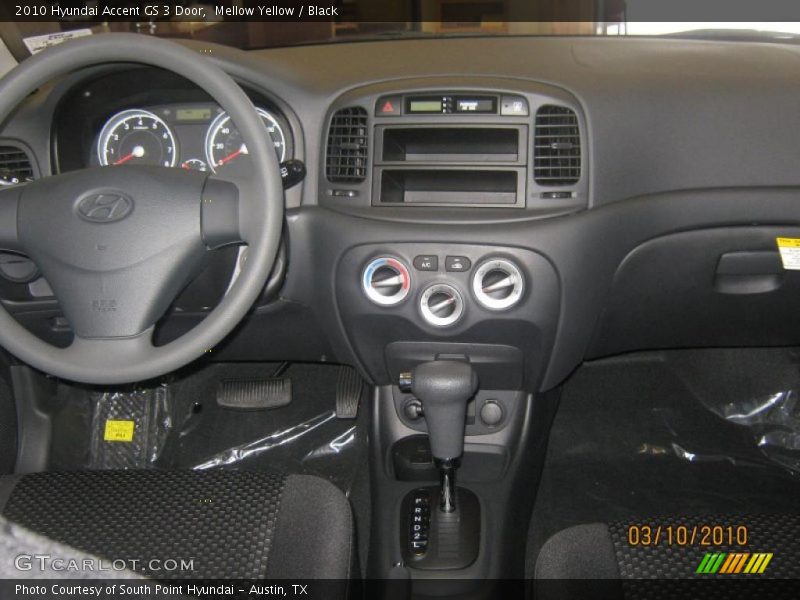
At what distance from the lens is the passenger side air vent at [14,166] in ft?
4.39

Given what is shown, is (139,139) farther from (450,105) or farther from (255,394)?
(255,394)

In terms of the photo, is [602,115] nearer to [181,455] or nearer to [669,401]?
[669,401]

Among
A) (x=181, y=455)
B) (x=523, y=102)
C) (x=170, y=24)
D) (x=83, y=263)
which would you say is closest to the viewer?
(x=83, y=263)

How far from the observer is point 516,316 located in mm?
1314

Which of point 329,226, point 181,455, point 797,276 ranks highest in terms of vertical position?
point 329,226

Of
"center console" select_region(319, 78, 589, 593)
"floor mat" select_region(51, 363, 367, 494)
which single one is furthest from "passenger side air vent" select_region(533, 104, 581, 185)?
"floor mat" select_region(51, 363, 367, 494)

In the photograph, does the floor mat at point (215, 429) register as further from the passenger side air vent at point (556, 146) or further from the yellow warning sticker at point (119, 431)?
the passenger side air vent at point (556, 146)

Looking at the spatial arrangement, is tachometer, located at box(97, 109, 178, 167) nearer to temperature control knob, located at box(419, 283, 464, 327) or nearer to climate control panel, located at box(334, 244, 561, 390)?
climate control panel, located at box(334, 244, 561, 390)

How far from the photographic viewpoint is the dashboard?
1.26m

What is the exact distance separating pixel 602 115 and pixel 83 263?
88 cm

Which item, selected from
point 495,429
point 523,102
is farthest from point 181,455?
point 523,102

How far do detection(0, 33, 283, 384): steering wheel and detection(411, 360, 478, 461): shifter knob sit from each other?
1.13 feet

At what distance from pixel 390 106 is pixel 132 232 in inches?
19.6

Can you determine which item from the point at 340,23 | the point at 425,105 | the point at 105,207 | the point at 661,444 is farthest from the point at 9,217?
the point at 661,444
